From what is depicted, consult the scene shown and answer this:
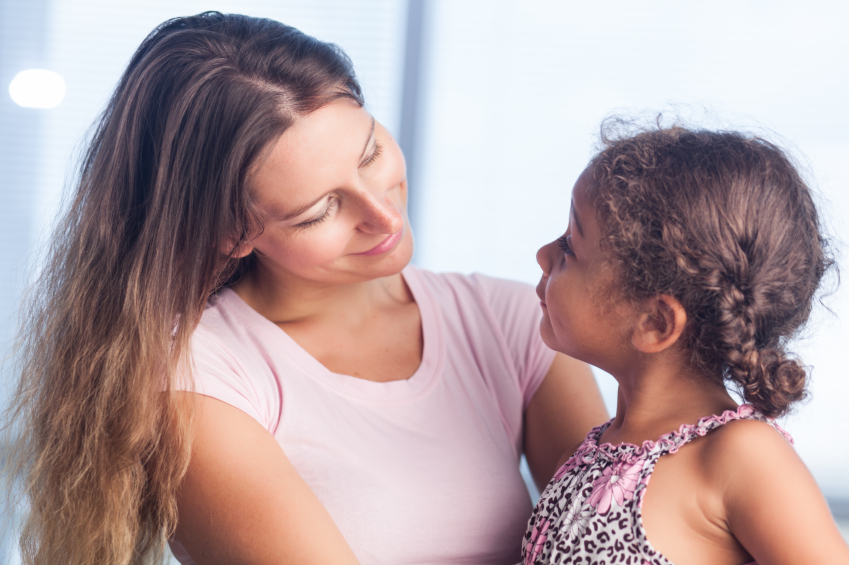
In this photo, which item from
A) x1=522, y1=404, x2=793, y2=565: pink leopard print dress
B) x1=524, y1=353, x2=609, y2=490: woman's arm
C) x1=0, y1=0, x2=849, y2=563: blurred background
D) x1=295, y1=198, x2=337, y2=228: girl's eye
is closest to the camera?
x1=522, y1=404, x2=793, y2=565: pink leopard print dress

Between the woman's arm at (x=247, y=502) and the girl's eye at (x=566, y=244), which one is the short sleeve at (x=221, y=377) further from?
the girl's eye at (x=566, y=244)

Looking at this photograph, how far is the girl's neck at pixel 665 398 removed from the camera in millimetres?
921

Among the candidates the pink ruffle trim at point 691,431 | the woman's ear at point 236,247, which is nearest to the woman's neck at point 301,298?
the woman's ear at point 236,247

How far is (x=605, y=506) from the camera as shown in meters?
0.90

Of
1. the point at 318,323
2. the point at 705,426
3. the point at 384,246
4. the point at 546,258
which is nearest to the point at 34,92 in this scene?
the point at 318,323

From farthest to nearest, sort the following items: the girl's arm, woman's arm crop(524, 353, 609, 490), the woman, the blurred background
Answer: the blurred background
woman's arm crop(524, 353, 609, 490)
the woman
the girl's arm

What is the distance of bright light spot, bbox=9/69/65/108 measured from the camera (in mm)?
2354

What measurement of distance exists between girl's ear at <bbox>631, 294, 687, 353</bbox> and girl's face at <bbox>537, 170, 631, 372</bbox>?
2 cm

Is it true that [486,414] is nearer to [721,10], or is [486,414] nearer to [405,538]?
[405,538]

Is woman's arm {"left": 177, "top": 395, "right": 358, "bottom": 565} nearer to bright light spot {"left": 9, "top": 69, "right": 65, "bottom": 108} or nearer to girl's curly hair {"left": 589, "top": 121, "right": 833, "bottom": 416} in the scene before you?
girl's curly hair {"left": 589, "top": 121, "right": 833, "bottom": 416}

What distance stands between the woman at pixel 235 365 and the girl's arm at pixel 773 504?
411 millimetres

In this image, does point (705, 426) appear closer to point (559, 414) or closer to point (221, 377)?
point (559, 414)

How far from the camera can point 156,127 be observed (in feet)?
3.51

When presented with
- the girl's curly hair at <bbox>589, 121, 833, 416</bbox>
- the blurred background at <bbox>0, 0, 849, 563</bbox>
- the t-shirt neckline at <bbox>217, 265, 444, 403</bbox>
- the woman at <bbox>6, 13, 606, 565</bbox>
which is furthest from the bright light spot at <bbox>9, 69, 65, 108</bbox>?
the girl's curly hair at <bbox>589, 121, 833, 416</bbox>
